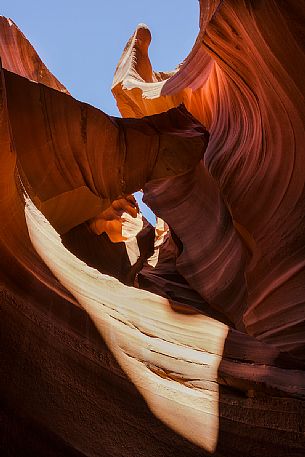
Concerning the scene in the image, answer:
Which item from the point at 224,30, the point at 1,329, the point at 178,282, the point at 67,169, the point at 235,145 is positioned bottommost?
the point at 178,282

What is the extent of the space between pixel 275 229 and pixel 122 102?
6.98 metres

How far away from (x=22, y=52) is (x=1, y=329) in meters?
7.64

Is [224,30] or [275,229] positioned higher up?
[224,30]

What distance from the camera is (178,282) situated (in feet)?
27.9

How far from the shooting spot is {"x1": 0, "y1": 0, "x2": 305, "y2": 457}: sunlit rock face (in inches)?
72.1

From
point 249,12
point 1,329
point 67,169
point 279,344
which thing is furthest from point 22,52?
point 1,329

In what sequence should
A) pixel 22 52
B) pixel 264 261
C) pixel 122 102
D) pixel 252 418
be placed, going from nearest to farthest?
pixel 252 418
pixel 264 261
pixel 22 52
pixel 122 102

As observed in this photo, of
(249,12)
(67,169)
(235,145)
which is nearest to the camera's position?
(249,12)

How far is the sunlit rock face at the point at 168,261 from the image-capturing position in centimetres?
183

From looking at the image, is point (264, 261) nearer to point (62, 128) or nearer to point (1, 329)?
point (62, 128)

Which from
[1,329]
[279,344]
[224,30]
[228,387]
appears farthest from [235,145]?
[1,329]

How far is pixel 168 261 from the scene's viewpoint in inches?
380

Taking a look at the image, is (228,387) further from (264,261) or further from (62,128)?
(62,128)

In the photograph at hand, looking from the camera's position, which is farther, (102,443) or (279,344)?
(279,344)
